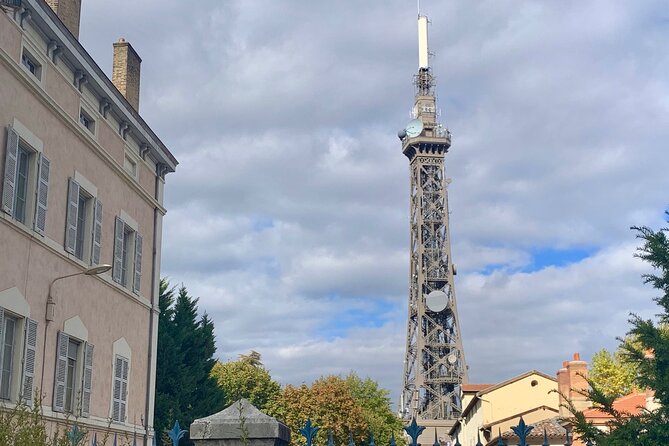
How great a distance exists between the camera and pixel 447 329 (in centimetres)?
9762

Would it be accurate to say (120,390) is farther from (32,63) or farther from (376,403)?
(376,403)

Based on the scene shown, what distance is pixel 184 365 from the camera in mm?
33469

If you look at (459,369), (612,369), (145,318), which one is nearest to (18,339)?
(145,318)

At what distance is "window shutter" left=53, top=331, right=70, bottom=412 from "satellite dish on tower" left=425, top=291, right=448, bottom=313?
256ft

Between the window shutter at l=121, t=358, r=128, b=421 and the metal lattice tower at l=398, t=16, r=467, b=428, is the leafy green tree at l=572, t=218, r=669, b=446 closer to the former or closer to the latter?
the window shutter at l=121, t=358, r=128, b=421

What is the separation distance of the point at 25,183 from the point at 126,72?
27.9 ft

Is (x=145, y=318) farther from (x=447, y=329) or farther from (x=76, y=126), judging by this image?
(x=447, y=329)

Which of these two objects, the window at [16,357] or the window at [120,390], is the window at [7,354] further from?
the window at [120,390]

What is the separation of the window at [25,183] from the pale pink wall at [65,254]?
242mm

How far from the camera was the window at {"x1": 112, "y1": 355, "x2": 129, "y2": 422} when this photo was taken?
21.7 meters

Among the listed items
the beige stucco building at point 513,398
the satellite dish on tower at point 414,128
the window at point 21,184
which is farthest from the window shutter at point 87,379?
the satellite dish on tower at point 414,128

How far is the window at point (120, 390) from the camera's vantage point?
71.3ft

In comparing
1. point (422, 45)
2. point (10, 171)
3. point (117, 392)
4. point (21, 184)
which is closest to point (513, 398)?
point (117, 392)

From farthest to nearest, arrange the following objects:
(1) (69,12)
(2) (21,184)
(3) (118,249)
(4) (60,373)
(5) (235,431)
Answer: (3) (118,249), (1) (69,12), (4) (60,373), (2) (21,184), (5) (235,431)
